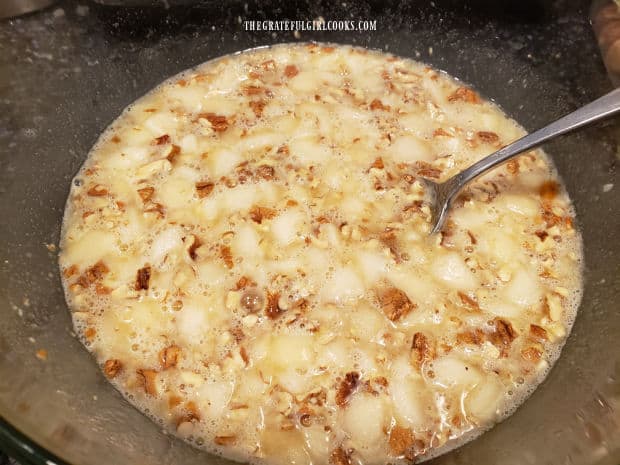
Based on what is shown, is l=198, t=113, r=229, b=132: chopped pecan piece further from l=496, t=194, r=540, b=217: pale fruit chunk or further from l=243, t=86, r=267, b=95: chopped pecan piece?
l=496, t=194, r=540, b=217: pale fruit chunk

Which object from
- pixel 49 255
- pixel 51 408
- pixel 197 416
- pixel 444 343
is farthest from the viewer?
pixel 49 255

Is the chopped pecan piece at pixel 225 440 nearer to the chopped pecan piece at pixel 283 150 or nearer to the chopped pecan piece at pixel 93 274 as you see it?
the chopped pecan piece at pixel 93 274

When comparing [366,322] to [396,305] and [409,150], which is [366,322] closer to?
[396,305]

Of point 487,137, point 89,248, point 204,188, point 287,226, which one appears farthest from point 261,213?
point 487,137

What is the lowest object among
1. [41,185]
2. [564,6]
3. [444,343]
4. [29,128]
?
[444,343]

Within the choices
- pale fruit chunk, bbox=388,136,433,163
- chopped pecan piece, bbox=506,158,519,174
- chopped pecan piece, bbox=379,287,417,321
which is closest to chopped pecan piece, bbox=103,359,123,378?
chopped pecan piece, bbox=379,287,417,321

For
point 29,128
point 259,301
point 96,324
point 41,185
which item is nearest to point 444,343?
point 259,301

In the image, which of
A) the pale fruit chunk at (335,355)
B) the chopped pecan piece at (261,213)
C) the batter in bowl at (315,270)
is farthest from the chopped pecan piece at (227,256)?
the pale fruit chunk at (335,355)

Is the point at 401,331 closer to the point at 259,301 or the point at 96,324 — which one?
the point at 259,301
